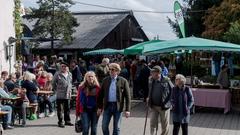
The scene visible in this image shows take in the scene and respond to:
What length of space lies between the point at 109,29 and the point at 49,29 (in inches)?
329

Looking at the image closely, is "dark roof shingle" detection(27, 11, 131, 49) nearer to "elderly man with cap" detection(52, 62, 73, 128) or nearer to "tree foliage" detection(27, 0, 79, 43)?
"tree foliage" detection(27, 0, 79, 43)

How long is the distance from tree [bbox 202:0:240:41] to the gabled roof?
11677mm

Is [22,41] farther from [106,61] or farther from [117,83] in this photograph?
[117,83]

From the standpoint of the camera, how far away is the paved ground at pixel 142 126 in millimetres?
12906

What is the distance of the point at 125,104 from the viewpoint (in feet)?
33.4

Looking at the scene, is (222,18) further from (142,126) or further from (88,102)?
(88,102)

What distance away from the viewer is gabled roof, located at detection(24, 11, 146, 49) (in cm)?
4406

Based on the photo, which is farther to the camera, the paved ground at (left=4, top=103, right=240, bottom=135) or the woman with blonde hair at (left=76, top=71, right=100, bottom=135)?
the paved ground at (left=4, top=103, right=240, bottom=135)

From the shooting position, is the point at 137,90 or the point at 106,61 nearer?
the point at 106,61

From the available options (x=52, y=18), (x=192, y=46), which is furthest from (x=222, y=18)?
(x=192, y=46)

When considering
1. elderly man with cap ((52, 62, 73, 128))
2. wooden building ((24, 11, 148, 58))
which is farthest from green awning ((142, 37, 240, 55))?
wooden building ((24, 11, 148, 58))

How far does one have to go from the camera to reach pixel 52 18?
39.2 meters

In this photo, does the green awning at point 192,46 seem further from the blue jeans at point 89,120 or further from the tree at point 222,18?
the tree at point 222,18

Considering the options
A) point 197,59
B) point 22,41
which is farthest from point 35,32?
point 22,41
